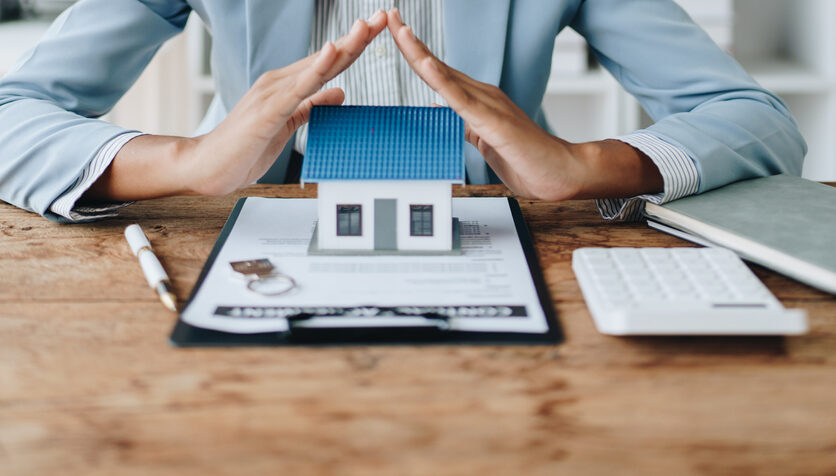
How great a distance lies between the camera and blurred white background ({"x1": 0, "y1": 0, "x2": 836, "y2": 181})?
220 cm

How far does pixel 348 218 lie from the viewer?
703 millimetres

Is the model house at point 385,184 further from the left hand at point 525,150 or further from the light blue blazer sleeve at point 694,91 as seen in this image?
the light blue blazer sleeve at point 694,91

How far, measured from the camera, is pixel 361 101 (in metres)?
1.24

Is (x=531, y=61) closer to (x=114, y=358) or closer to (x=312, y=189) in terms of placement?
(x=312, y=189)

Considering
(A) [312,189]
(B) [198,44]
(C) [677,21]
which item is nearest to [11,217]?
(A) [312,189]

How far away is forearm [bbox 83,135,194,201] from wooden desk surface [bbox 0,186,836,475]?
0.25m

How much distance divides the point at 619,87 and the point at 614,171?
1.57m

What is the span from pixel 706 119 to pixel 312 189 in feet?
1.77

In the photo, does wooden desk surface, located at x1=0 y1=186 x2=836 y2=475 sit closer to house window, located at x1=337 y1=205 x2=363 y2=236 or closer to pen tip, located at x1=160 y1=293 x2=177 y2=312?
pen tip, located at x1=160 y1=293 x2=177 y2=312

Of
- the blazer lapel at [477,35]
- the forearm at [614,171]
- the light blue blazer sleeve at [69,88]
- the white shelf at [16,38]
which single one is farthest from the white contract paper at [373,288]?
the white shelf at [16,38]

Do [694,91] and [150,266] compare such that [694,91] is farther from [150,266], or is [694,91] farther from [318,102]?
[150,266]

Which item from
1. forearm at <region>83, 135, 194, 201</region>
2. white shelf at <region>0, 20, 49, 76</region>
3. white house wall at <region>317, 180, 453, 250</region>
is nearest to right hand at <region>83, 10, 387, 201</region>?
forearm at <region>83, 135, 194, 201</region>

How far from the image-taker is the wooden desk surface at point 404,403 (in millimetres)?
405

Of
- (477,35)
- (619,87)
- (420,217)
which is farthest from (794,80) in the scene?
(420,217)
